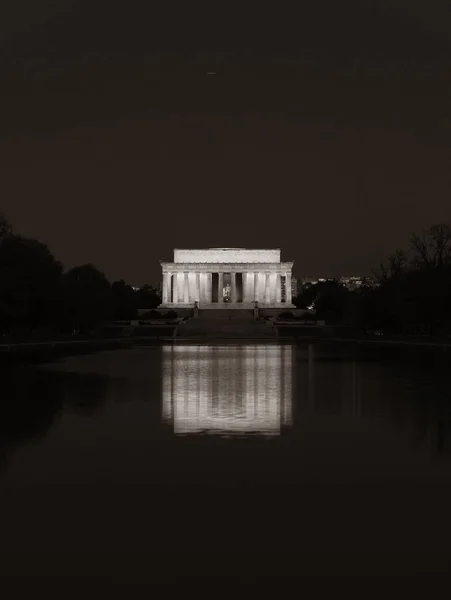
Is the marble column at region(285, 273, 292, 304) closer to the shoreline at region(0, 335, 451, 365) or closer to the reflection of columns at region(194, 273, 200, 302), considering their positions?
the reflection of columns at region(194, 273, 200, 302)

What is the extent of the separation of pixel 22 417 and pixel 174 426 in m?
3.30

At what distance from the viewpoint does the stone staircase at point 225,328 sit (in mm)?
73750

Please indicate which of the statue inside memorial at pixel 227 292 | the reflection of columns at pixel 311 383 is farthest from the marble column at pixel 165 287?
the reflection of columns at pixel 311 383

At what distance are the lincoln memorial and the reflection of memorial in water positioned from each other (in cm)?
9139

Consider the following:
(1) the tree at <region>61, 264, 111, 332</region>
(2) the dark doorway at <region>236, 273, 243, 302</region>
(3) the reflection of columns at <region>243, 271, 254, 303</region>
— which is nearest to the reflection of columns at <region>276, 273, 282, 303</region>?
(3) the reflection of columns at <region>243, 271, 254, 303</region>

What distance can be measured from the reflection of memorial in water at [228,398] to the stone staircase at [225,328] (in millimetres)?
39607

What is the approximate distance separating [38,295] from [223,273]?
74317 millimetres

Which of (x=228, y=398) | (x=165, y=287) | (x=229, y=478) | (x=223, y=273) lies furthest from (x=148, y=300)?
(x=229, y=478)

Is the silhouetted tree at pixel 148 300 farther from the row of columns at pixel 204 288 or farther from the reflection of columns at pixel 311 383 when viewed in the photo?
the reflection of columns at pixel 311 383

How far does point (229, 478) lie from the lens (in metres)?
11.1

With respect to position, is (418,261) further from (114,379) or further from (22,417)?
(22,417)

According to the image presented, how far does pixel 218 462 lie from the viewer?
12.1 m

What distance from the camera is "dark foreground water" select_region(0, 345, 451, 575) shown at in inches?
317

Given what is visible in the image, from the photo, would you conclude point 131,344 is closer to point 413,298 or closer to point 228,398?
point 413,298
